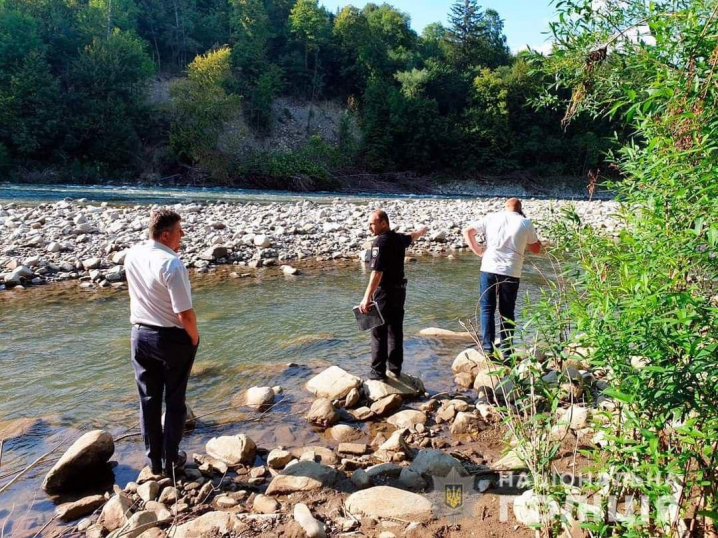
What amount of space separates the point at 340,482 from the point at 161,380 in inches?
55.9

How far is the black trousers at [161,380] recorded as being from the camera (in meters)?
3.33

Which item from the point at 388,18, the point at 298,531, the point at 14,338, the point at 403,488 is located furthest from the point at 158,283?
the point at 388,18

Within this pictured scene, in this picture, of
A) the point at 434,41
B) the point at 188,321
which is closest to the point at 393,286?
the point at 188,321

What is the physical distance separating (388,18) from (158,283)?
208ft

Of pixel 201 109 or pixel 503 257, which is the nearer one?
pixel 503 257

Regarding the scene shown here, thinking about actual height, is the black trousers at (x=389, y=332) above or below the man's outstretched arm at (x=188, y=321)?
below

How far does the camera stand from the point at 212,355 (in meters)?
6.32

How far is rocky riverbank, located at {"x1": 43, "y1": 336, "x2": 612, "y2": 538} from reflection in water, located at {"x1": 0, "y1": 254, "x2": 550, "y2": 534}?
0.78 feet

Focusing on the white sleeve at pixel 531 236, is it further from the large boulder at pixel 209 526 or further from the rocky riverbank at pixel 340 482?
the large boulder at pixel 209 526

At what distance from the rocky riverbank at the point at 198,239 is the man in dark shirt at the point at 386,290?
408 centimetres

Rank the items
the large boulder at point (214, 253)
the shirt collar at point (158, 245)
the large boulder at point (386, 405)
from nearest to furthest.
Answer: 1. the shirt collar at point (158, 245)
2. the large boulder at point (386, 405)
3. the large boulder at point (214, 253)

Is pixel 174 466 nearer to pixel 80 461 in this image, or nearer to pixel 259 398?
pixel 80 461

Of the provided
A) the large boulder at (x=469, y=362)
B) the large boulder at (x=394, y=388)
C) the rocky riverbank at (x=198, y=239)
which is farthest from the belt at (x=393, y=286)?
the rocky riverbank at (x=198, y=239)

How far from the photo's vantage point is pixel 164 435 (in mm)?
3541
